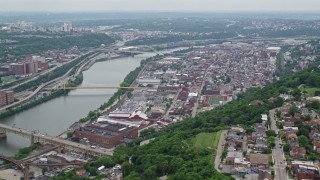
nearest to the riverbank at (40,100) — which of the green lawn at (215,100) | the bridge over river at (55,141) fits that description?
the bridge over river at (55,141)

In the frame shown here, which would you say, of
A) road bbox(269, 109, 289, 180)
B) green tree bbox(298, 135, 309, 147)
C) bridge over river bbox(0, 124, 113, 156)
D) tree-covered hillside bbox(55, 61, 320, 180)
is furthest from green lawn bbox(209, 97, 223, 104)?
green tree bbox(298, 135, 309, 147)

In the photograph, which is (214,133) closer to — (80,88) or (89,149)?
(89,149)

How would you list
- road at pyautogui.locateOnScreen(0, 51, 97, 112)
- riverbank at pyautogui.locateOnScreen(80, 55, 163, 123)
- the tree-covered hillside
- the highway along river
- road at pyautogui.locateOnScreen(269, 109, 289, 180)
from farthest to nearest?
1. road at pyautogui.locateOnScreen(0, 51, 97, 112)
2. riverbank at pyautogui.locateOnScreen(80, 55, 163, 123)
3. the highway along river
4. the tree-covered hillside
5. road at pyautogui.locateOnScreen(269, 109, 289, 180)

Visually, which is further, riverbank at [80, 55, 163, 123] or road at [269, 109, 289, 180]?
riverbank at [80, 55, 163, 123]

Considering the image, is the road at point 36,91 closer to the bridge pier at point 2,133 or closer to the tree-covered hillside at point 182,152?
the bridge pier at point 2,133

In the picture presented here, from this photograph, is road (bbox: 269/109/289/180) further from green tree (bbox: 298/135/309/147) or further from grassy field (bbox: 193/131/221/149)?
grassy field (bbox: 193/131/221/149)

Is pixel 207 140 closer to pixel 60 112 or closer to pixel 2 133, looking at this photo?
pixel 2 133

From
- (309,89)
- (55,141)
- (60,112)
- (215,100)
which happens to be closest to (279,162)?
(55,141)

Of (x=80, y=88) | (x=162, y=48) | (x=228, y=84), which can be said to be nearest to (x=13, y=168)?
(x=80, y=88)

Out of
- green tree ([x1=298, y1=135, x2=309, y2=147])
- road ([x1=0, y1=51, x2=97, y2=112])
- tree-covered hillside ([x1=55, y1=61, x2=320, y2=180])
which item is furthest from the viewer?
road ([x1=0, y1=51, x2=97, y2=112])
